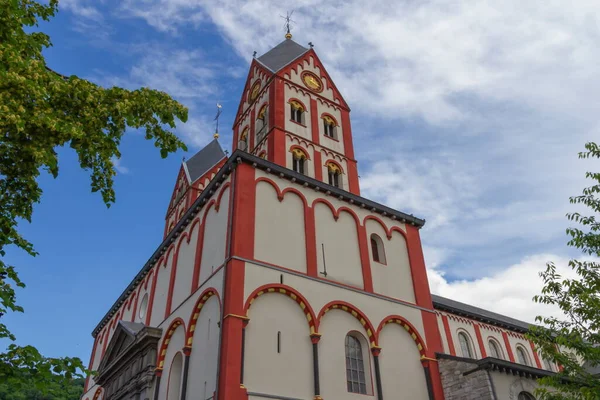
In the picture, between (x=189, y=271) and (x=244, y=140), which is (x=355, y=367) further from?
(x=244, y=140)

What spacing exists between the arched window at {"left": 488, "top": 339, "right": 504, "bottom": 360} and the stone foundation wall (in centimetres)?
1232

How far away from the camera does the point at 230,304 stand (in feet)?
50.1

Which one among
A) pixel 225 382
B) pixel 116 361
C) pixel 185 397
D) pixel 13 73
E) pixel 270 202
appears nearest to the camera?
pixel 13 73

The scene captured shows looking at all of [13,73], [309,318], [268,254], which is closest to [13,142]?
[13,73]

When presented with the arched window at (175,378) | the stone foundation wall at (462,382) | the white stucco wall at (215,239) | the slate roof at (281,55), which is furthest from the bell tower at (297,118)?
the arched window at (175,378)

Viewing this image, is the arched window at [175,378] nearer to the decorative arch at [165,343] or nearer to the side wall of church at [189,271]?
the side wall of church at [189,271]

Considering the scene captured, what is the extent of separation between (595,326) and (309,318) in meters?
8.75

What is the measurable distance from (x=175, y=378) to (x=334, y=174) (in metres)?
A: 12.5

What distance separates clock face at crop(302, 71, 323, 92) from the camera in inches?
1073

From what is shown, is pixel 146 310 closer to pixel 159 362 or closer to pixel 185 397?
pixel 159 362

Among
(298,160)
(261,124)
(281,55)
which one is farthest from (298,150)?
(281,55)

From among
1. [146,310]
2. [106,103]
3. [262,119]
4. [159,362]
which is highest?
[262,119]

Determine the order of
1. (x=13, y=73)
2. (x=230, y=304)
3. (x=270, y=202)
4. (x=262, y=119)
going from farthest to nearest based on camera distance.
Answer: (x=262, y=119) < (x=270, y=202) < (x=230, y=304) < (x=13, y=73)

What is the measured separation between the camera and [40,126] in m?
8.90
